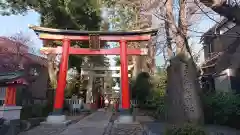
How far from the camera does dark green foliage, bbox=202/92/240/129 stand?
939 cm

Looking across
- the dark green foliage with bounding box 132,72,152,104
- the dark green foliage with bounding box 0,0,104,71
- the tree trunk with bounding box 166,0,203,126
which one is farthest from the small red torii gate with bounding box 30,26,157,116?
the dark green foliage with bounding box 132,72,152,104

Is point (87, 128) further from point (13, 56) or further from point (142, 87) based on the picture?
point (13, 56)

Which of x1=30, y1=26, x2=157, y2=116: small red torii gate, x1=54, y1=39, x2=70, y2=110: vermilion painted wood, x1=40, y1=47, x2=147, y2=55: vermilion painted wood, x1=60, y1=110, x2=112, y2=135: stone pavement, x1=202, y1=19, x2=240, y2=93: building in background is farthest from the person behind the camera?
x1=40, y1=47, x2=147, y2=55: vermilion painted wood

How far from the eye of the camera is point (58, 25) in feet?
57.5

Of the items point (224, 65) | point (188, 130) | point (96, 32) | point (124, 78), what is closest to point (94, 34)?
point (96, 32)

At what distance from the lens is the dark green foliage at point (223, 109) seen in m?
9.39

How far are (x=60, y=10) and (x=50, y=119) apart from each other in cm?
756

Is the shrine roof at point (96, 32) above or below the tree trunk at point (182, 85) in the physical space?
above

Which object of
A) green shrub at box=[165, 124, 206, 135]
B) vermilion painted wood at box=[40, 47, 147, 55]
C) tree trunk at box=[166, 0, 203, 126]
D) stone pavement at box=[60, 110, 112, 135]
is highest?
vermilion painted wood at box=[40, 47, 147, 55]

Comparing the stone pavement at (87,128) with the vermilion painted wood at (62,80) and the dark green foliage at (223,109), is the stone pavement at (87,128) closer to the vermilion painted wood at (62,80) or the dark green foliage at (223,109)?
the vermilion painted wood at (62,80)

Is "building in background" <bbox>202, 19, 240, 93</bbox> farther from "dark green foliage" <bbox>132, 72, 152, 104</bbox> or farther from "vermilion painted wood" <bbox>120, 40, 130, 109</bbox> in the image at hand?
"dark green foliage" <bbox>132, 72, 152, 104</bbox>

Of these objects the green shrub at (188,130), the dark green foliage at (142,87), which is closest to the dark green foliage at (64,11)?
the dark green foliage at (142,87)

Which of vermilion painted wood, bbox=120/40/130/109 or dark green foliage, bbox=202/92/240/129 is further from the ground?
vermilion painted wood, bbox=120/40/130/109

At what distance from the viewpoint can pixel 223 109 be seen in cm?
984
